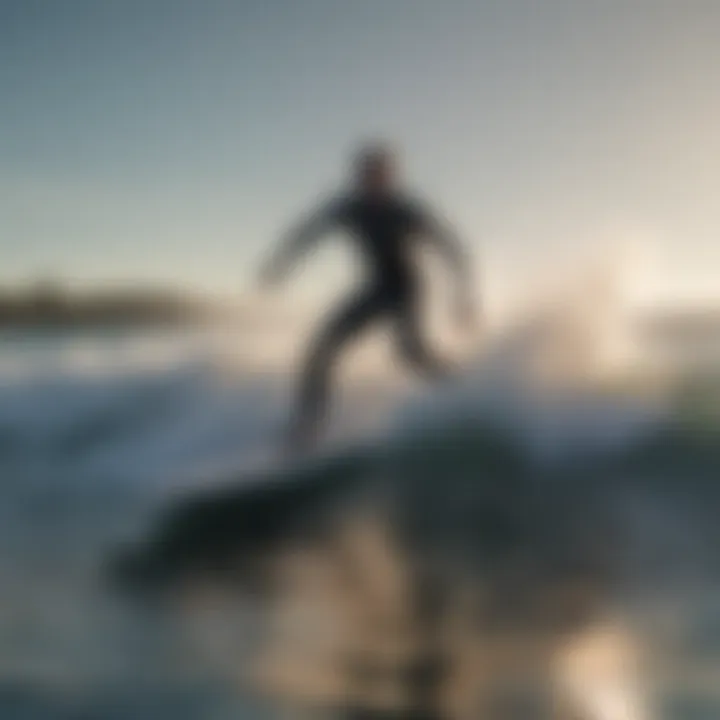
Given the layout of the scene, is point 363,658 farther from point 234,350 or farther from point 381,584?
point 234,350

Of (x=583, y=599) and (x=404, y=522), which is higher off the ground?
(x=404, y=522)

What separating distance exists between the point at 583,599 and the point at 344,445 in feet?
1.79

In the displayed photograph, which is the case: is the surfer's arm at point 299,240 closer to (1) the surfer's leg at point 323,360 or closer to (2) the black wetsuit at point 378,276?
(2) the black wetsuit at point 378,276

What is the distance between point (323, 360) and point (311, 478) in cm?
24

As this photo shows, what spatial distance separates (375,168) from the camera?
186 cm

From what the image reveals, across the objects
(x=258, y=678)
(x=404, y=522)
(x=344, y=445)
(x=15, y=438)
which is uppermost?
(x=15, y=438)

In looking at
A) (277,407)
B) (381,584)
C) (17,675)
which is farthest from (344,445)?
(17,675)

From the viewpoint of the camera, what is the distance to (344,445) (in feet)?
6.36

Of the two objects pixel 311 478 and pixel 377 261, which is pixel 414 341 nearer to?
pixel 377 261

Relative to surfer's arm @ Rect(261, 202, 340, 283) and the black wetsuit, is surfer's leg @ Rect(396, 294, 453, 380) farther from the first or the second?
surfer's arm @ Rect(261, 202, 340, 283)

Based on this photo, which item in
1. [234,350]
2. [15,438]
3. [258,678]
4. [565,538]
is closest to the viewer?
[258,678]

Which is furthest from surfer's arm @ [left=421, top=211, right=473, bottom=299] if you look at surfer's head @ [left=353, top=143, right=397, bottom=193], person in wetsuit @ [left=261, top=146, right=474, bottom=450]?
surfer's head @ [left=353, top=143, right=397, bottom=193]

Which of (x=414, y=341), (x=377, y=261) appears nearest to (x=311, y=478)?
(x=414, y=341)

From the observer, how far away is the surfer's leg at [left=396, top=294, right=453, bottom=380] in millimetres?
1872
